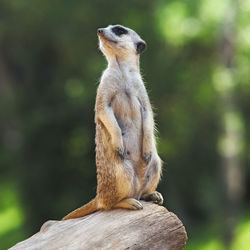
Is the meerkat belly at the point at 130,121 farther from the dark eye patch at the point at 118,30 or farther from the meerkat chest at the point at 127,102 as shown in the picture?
the dark eye patch at the point at 118,30

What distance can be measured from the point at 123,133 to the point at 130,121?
13 centimetres

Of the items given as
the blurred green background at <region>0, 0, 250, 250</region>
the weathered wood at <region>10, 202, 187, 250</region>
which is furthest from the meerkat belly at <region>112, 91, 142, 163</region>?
the blurred green background at <region>0, 0, 250, 250</region>

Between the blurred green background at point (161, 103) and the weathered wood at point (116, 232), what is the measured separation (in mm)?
9647

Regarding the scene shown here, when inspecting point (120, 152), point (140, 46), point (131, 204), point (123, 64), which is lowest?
point (131, 204)

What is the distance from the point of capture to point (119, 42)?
18.9 feet

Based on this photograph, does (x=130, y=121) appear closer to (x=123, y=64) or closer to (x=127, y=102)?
(x=127, y=102)

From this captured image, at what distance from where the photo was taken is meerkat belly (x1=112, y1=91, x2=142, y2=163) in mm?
5688

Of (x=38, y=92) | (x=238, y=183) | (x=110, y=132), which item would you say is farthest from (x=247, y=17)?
(x=110, y=132)

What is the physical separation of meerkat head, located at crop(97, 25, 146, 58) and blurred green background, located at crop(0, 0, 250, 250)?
30.3 ft

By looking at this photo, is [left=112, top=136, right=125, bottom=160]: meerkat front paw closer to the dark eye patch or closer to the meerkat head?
the meerkat head

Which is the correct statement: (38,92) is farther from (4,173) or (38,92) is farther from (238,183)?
(4,173)

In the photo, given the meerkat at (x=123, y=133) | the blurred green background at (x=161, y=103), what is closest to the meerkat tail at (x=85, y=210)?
the meerkat at (x=123, y=133)

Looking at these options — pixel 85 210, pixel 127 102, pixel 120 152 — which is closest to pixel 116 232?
pixel 85 210

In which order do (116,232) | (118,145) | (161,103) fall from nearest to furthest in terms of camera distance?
(116,232) < (118,145) < (161,103)
